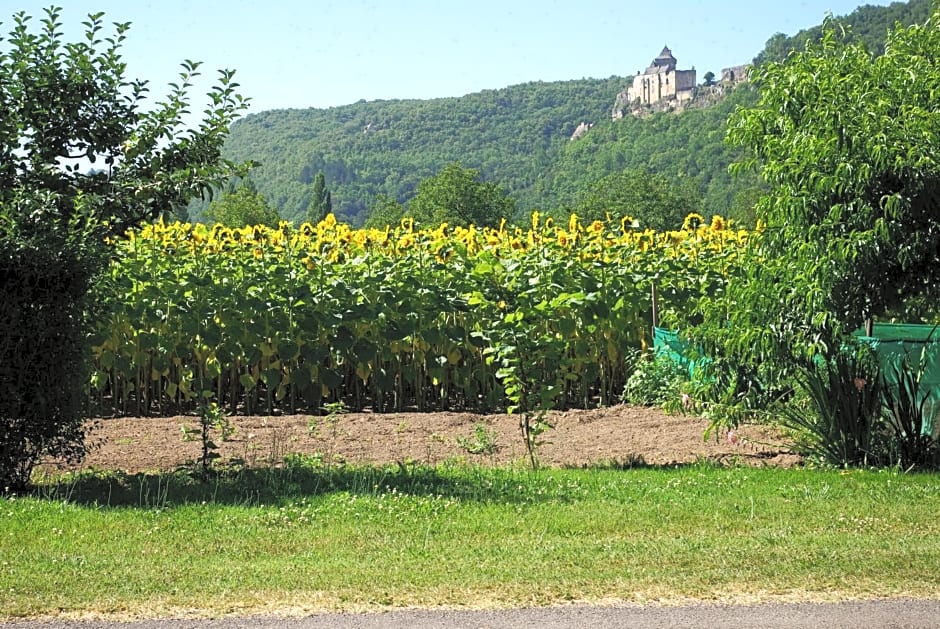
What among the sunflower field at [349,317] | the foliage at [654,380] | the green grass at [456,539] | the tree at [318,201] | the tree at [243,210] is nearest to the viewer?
the green grass at [456,539]

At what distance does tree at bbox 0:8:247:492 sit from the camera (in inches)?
273

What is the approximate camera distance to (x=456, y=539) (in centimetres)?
605

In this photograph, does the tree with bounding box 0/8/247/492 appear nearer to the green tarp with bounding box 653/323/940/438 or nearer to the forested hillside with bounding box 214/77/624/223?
the green tarp with bounding box 653/323/940/438

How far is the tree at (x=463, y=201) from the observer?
202 feet

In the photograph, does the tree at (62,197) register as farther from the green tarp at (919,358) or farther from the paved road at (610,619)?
the green tarp at (919,358)

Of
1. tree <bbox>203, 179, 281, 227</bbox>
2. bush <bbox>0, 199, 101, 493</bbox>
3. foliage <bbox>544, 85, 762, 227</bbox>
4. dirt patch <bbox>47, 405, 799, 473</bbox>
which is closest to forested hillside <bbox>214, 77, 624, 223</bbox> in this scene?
foliage <bbox>544, 85, 762, 227</bbox>

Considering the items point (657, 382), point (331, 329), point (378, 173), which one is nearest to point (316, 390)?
point (331, 329)

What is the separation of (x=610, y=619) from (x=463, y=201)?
189 ft

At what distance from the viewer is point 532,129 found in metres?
99.0

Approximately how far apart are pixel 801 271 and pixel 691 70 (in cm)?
13473

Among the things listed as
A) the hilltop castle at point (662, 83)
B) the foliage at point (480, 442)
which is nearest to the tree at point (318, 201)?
the hilltop castle at point (662, 83)

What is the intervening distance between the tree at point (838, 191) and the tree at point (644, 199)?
57.5 m

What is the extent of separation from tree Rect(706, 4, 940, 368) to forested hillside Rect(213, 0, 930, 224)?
193ft

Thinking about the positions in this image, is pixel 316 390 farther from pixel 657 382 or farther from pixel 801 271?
pixel 801 271
